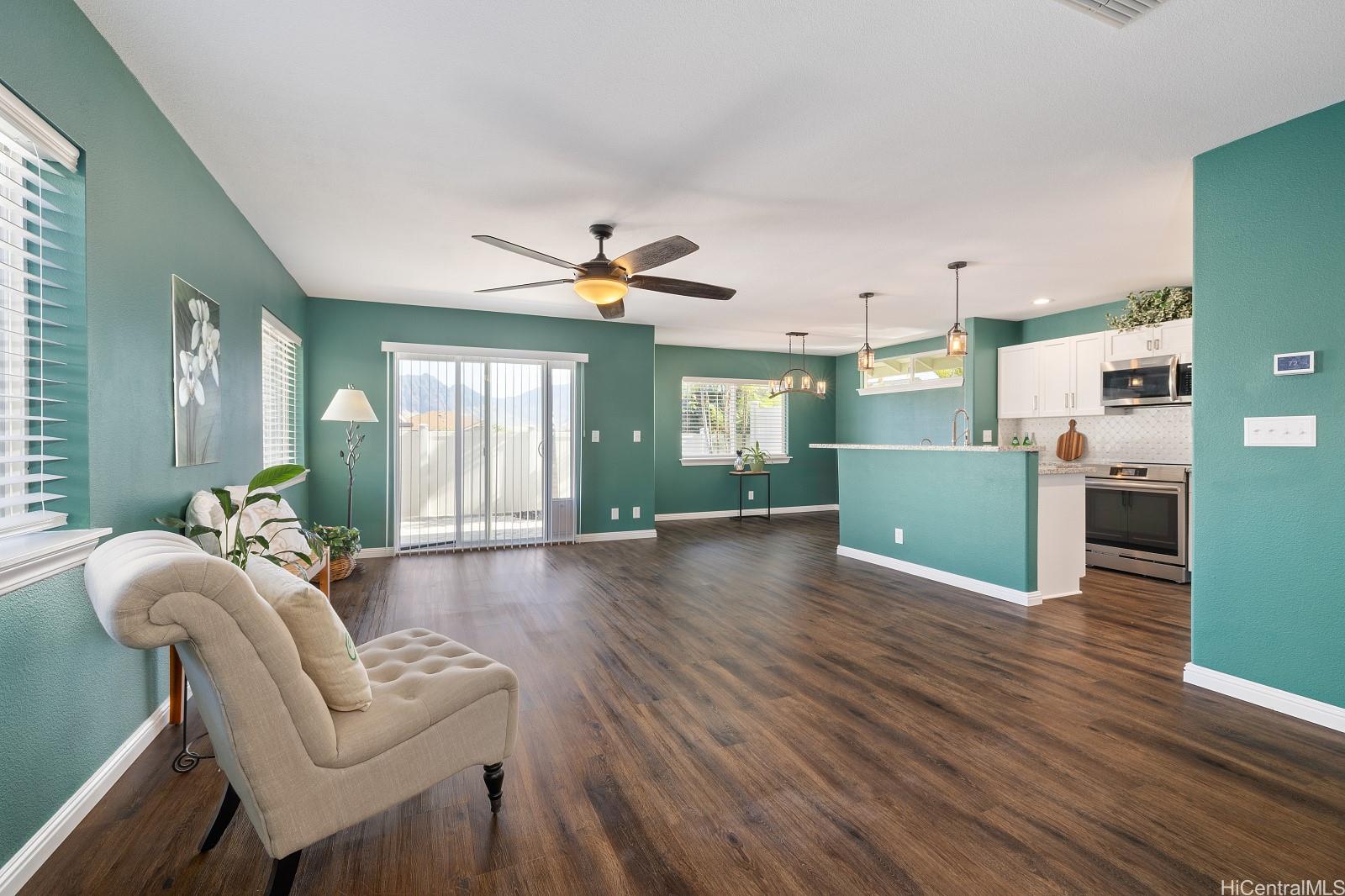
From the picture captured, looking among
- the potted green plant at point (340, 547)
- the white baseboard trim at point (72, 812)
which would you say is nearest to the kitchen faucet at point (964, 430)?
the potted green plant at point (340, 547)

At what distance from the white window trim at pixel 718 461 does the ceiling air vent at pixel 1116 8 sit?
282 inches

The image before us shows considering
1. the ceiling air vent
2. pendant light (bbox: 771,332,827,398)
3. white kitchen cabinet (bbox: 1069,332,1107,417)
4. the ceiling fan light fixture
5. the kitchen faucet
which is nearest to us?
the ceiling air vent

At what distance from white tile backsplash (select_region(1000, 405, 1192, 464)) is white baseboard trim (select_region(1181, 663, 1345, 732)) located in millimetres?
3425

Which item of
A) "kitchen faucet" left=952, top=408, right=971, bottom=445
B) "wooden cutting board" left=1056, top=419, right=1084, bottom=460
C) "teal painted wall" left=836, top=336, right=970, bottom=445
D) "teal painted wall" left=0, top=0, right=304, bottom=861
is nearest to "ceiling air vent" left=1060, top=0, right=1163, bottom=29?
"teal painted wall" left=0, top=0, right=304, bottom=861

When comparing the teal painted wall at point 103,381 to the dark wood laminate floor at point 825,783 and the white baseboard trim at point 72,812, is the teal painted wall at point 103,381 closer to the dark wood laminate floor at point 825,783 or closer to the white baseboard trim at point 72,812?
the white baseboard trim at point 72,812

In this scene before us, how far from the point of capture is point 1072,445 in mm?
6352

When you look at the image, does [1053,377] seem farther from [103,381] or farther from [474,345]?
[103,381]

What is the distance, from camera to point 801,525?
8.22 meters


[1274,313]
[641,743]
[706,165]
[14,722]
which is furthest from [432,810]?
[1274,313]

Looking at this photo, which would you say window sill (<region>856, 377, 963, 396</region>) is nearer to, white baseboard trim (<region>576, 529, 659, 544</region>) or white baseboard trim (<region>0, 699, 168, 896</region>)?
white baseboard trim (<region>576, 529, 659, 544</region>)

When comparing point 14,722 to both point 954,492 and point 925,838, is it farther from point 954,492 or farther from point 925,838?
point 954,492

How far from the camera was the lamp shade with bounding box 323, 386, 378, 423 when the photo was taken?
4.96 meters

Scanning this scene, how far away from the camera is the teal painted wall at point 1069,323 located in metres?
6.14

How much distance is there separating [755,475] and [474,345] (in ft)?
14.9
